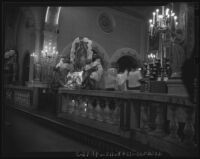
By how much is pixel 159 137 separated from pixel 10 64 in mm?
1913

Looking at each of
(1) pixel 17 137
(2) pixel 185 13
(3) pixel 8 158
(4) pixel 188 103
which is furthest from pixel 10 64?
(2) pixel 185 13

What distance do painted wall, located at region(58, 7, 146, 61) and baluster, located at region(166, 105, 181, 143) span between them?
1.05 meters

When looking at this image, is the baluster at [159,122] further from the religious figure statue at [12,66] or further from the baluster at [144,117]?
the religious figure statue at [12,66]

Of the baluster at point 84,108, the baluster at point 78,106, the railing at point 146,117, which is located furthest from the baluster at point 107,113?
the baluster at point 78,106

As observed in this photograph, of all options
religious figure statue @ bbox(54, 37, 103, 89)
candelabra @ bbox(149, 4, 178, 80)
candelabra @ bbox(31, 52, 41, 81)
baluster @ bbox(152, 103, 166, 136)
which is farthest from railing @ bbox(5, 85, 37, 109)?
candelabra @ bbox(149, 4, 178, 80)

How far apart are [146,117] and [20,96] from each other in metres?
1.64

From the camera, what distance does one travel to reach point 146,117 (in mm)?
2646

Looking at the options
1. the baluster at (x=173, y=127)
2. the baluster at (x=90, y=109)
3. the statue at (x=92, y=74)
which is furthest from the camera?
the statue at (x=92, y=74)

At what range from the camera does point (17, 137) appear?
2.48 meters

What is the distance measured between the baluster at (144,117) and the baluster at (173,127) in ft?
1.18

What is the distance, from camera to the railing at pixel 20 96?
2471 millimetres

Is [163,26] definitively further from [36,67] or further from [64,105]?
[64,105]

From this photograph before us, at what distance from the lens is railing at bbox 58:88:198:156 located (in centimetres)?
212

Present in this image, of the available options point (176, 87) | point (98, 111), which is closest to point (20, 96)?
point (98, 111)
